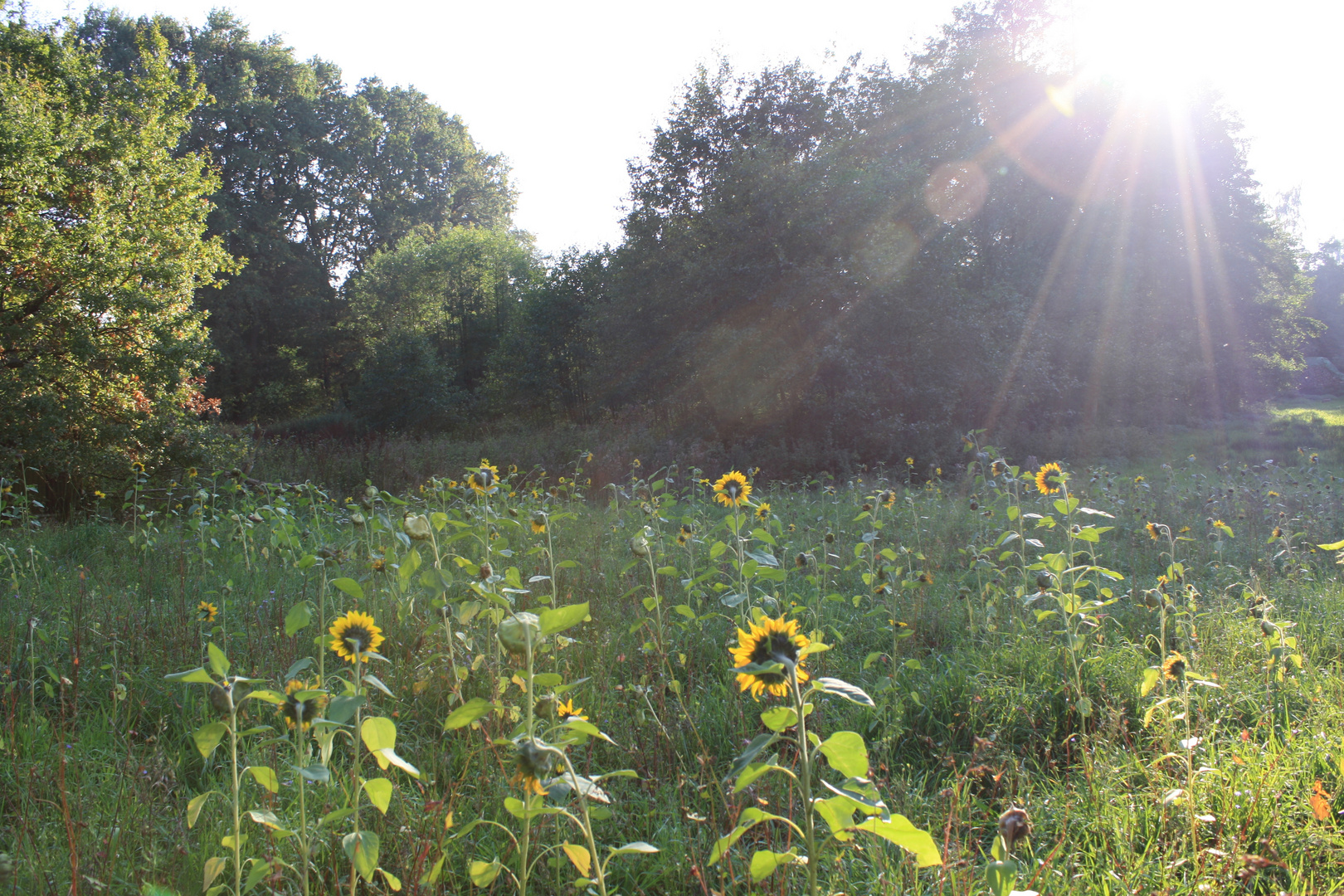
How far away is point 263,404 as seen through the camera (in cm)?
2386

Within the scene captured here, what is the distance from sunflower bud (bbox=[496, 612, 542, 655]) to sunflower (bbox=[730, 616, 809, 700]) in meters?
0.29

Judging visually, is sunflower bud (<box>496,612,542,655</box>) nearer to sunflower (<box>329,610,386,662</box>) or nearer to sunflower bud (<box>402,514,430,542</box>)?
sunflower (<box>329,610,386,662</box>)

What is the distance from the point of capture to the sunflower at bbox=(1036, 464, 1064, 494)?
2602 millimetres

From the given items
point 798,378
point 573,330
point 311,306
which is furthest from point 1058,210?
point 311,306

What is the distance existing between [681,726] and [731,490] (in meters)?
0.86

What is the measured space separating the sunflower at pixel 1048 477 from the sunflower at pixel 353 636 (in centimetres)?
224

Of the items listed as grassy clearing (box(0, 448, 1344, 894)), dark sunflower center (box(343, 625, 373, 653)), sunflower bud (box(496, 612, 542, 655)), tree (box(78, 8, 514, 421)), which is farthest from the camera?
tree (box(78, 8, 514, 421))

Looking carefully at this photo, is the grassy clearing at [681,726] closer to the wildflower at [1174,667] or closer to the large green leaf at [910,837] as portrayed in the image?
the wildflower at [1174,667]

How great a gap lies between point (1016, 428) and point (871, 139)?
6.73 meters

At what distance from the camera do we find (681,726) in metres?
2.06

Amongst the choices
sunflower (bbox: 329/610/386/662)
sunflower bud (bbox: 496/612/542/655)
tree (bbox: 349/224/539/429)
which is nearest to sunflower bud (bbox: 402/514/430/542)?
sunflower (bbox: 329/610/386/662)

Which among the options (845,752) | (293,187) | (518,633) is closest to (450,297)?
(293,187)

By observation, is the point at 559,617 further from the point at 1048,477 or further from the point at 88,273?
the point at 88,273

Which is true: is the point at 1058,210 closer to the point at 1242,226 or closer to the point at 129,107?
the point at 1242,226
